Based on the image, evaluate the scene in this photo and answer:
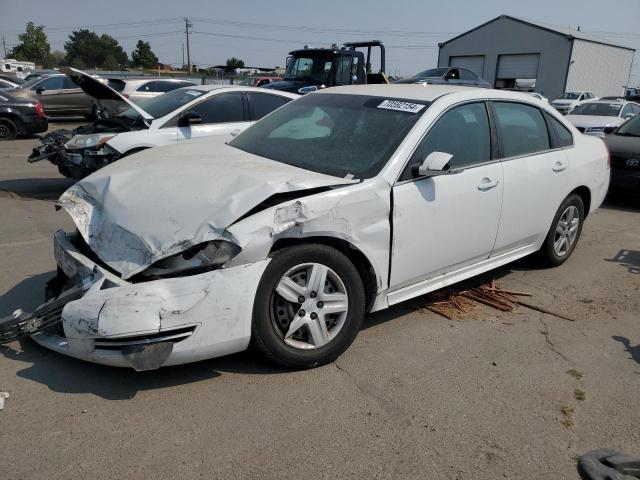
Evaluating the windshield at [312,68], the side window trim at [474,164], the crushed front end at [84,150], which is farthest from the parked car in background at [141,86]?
the side window trim at [474,164]

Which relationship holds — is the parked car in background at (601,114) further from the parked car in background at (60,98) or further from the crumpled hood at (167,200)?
the parked car in background at (60,98)

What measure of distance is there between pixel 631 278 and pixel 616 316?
3.55 feet

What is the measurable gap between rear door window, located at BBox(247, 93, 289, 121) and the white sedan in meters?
3.48

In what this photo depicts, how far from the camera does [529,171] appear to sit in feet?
14.1

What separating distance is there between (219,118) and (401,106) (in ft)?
14.2

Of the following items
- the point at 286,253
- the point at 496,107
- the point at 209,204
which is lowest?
the point at 286,253

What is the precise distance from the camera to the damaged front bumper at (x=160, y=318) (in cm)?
260

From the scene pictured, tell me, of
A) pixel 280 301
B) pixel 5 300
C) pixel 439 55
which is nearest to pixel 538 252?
pixel 280 301

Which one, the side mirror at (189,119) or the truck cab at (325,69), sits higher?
the truck cab at (325,69)

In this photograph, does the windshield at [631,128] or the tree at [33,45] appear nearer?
the windshield at [631,128]

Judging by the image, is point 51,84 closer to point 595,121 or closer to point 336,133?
point 595,121

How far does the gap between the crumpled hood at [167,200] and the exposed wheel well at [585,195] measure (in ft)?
9.62

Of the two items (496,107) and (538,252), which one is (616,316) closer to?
(538,252)

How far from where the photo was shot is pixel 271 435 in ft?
8.44
